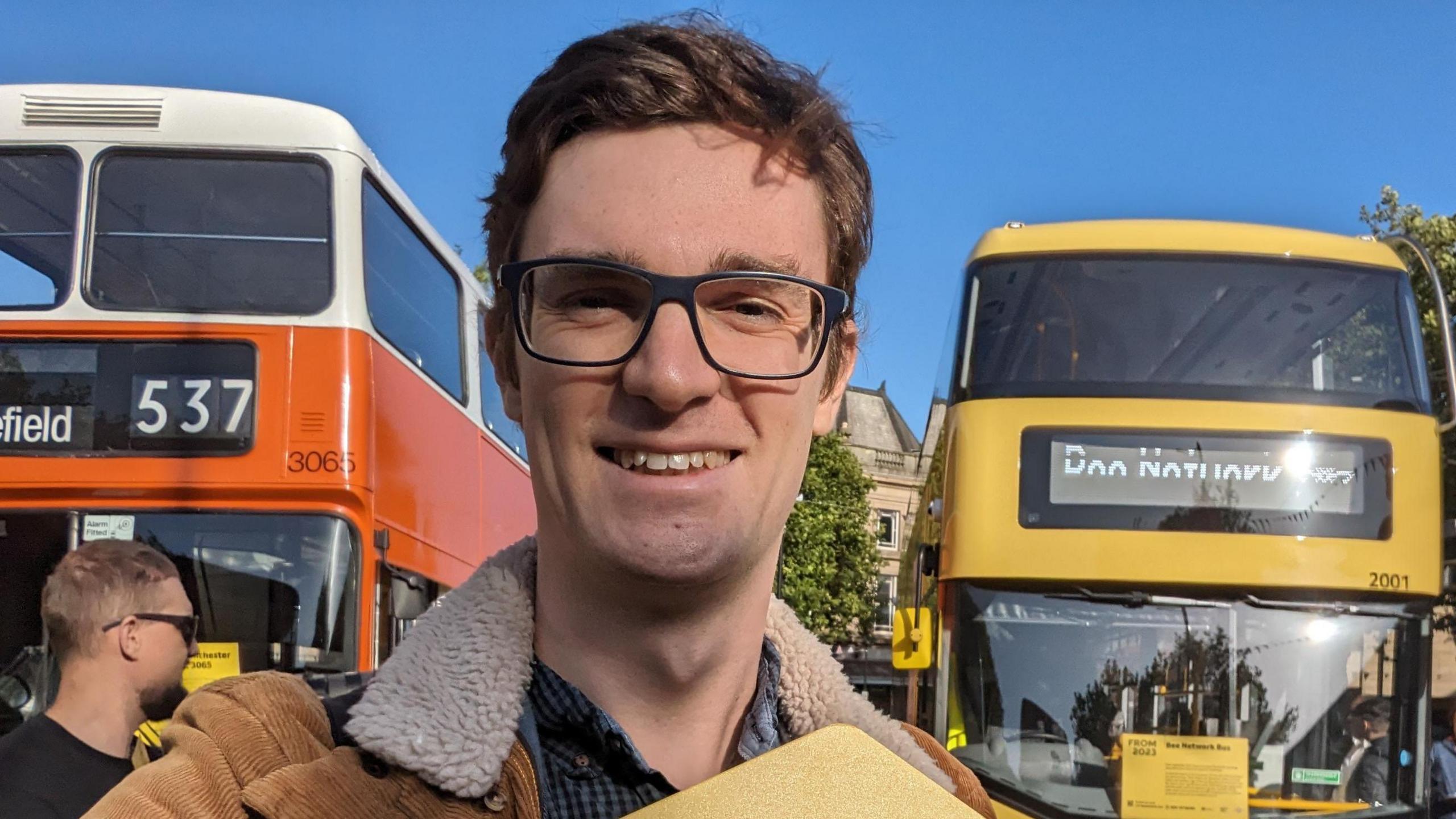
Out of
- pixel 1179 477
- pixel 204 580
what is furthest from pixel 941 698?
pixel 204 580

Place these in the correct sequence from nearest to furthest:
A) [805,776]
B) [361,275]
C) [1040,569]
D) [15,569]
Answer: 1. [805,776]
2. [15,569]
3. [361,275]
4. [1040,569]

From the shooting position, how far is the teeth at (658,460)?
1.52m

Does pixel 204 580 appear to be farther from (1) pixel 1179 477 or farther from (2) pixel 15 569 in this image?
(1) pixel 1179 477

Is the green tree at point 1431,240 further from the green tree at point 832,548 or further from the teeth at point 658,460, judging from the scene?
the green tree at point 832,548

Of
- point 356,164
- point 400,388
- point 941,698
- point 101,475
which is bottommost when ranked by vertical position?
point 941,698

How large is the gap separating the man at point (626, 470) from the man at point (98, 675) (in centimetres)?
233

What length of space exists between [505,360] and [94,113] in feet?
18.8

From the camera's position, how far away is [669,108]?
160 cm

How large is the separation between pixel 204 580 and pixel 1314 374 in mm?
→ 5451

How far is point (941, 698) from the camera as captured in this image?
737 centimetres

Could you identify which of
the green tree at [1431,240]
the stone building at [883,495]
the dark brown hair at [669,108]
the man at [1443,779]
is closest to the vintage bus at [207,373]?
the dark brown hair at [669,108]

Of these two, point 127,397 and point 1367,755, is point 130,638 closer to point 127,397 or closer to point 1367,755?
point 127,397

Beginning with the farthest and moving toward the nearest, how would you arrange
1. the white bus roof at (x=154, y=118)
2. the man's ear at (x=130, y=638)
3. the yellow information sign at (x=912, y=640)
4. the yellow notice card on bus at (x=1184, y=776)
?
the yellow information sign at (x=912, y=640) → the yellow notice card on bus at (x=1184, y=776) → the white bus roof at (x=154, y=118) → the man's ear at (x=130, y=638)

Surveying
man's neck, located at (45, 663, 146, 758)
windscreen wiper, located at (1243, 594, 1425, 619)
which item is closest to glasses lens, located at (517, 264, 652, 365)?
man's neck, located at (45, 663, 146, 758)
